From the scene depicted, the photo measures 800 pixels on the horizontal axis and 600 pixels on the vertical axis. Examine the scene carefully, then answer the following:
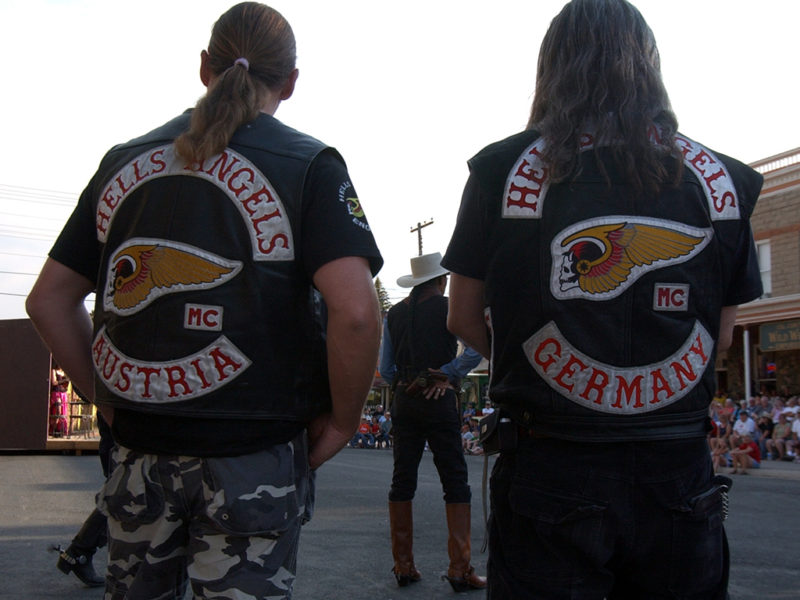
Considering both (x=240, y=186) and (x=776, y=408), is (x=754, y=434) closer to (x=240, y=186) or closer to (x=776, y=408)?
(x=776, y=408)

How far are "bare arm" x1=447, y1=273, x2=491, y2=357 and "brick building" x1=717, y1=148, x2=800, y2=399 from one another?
83.2 ft

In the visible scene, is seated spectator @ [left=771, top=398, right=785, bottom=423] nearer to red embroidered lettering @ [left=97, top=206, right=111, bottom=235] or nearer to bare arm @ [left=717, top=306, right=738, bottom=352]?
bare arm @ [left=717, top=306, right=738, bottom=352]

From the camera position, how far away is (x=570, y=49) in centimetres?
211

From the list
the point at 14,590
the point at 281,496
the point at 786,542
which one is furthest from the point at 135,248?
the point at 786,542

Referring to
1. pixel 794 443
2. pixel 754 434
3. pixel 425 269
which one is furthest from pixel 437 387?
pixel 794 443

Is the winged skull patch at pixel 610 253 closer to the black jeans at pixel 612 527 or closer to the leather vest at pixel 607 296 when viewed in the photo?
the leather vest at pixel 607 296

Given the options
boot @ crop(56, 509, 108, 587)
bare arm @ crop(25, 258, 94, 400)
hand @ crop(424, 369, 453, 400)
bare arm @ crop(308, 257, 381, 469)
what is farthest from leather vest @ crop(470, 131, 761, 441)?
boot @ crop(56, 509, 108, 587)

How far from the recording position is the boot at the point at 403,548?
15.4 feet

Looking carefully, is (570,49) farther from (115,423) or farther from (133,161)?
(115,423)

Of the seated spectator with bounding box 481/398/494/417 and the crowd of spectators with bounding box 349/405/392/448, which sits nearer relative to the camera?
the seated spectator with bounding box 481/398/494/417

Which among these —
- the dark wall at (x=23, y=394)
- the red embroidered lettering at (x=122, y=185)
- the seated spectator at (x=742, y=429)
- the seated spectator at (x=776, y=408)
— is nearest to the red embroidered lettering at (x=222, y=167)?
the red embroidered lettering at (x=122, y=185)

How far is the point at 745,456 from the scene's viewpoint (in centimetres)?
1636

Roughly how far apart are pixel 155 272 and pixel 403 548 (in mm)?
3241

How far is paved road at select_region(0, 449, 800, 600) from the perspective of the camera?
459 centimetres
